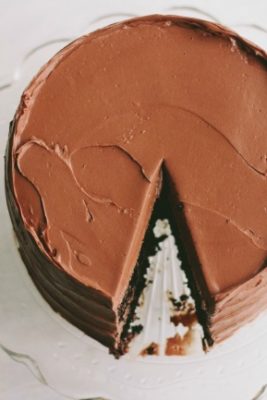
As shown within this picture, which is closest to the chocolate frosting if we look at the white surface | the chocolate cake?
the chocolate cake

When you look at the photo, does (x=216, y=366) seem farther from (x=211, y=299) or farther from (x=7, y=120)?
(x=7, y=120)

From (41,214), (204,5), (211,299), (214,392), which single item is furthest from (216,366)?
(204,5)

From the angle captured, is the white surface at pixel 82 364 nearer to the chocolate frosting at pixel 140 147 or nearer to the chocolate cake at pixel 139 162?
the chocolate cake at pixel 139 162

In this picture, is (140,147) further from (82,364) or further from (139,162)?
(82,364)

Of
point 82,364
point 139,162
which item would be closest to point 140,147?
point 139,162

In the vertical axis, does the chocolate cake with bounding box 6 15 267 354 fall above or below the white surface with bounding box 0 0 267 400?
above

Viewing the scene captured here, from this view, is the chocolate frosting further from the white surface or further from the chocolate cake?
the white surface

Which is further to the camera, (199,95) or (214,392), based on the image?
(214,392)
